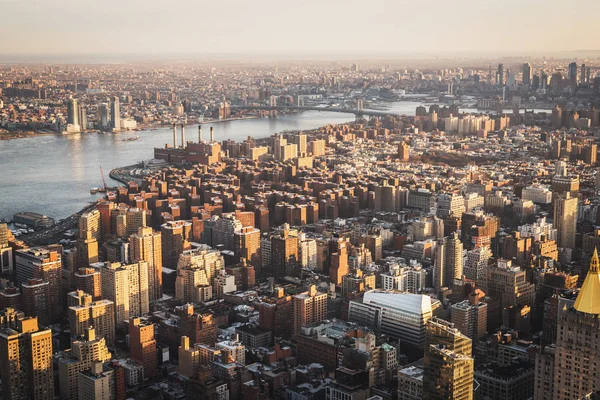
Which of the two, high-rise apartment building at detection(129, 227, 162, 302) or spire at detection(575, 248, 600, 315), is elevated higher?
spire at detection(575, 248, 600, 315)

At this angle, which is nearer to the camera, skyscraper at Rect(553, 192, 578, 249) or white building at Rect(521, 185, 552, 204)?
skyscraper at Rect(553, 192, 578, 249)

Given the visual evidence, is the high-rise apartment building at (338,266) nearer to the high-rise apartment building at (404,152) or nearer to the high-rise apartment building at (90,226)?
the high-rise apartment building at (90,226)

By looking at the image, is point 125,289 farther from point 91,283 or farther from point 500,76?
point 500,76

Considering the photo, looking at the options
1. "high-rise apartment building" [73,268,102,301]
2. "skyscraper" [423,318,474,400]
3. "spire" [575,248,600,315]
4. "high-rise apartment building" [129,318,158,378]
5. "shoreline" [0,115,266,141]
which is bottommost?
"high-rise apartment building" [129,318,158,378]

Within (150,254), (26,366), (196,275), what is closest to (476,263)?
Answer: (196,275)

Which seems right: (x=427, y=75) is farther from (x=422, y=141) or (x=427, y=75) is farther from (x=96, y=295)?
(x=96, y=295)

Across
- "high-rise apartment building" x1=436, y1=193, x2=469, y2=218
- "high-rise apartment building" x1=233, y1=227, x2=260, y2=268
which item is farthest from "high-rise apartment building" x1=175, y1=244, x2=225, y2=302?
"high-rise apartment building" x1=436, y1=193, x2=469, y2=218

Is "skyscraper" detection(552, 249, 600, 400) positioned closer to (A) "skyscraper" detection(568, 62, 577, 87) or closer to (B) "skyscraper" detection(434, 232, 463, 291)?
(B) "skyscraper" detection(434, 232, 463, 291)

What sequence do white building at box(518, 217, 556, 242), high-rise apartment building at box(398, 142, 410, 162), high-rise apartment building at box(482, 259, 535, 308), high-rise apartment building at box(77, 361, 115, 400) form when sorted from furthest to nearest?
1. high-rise apartment building at box(398, 142, 410, 162)
2. white building at box(518, 217, 556, 242)
3. high-rise apartment building at box(482, 259, 535, 308)
4. high-rise apartment building at box(77, 361, 115, 400)
